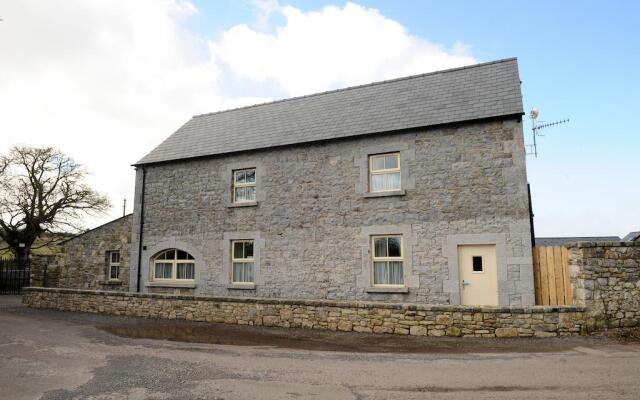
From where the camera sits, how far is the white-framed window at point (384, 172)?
1319 centimetres

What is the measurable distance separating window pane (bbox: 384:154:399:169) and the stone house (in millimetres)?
33

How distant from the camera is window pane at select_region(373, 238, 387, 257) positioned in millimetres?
12971

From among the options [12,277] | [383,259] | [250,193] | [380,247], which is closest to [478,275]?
[383,259]

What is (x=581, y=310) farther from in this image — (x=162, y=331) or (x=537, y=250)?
(x=162, y=331)

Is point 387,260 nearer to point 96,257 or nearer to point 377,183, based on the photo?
point 377,183

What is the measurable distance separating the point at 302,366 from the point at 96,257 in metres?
15.0

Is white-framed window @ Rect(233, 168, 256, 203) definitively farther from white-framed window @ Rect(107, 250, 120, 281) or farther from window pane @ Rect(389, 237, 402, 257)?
white-framed window @ Rect(107, 250, 120, 281)

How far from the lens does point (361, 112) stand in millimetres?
14812

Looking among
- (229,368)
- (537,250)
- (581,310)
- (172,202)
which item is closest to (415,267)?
(537,250)

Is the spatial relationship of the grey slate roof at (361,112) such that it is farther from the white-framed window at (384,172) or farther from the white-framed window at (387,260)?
the white-framed window at (387,260)

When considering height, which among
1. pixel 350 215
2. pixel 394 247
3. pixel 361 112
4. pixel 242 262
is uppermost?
pixel 361 112

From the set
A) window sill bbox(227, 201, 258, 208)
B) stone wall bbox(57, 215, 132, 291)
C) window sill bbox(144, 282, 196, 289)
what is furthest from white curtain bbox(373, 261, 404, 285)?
stone wall bbox(57, 215, 132, 291)

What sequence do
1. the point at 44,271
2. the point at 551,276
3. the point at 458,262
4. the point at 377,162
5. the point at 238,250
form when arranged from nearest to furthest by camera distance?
1. the point at 551,276
2. the point at 458,262
3. the point at 377,162
4. the point at 238,250
5. the point at 44,271

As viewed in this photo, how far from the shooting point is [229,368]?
6.88 m
